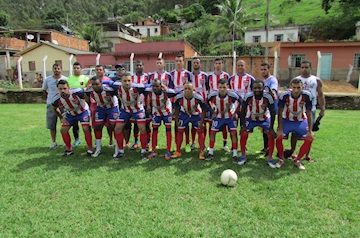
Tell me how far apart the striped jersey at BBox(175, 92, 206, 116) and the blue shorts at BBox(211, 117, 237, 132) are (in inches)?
17.8

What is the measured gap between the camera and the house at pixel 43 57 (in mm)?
29344

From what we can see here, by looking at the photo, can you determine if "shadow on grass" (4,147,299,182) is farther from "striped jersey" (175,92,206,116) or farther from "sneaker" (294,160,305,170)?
"striped jersey" (175,92,206,116)

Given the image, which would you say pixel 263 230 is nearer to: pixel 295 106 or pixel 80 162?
pixel 295 106

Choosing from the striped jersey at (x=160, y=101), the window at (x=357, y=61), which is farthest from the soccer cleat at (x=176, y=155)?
the window at (x=357, y=61)

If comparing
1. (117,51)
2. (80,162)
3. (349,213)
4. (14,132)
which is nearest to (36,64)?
(117,51)

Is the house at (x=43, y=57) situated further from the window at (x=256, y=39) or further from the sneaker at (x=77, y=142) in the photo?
the window at (x=256, y=39)

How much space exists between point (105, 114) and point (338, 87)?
66.6ft

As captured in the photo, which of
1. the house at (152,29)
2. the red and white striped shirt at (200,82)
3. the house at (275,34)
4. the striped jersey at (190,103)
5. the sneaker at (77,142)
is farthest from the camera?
the house at (152,29)

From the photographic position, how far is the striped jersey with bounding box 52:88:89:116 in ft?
20.2

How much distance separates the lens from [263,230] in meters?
3.27

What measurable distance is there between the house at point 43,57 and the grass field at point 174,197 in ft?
83.8

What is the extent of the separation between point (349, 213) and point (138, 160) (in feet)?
12.6

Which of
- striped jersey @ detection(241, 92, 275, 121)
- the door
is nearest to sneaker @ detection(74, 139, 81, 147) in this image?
striped jersey @ detection(241, 92, 275, 121)

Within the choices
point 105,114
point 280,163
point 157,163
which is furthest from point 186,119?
point 280,163
